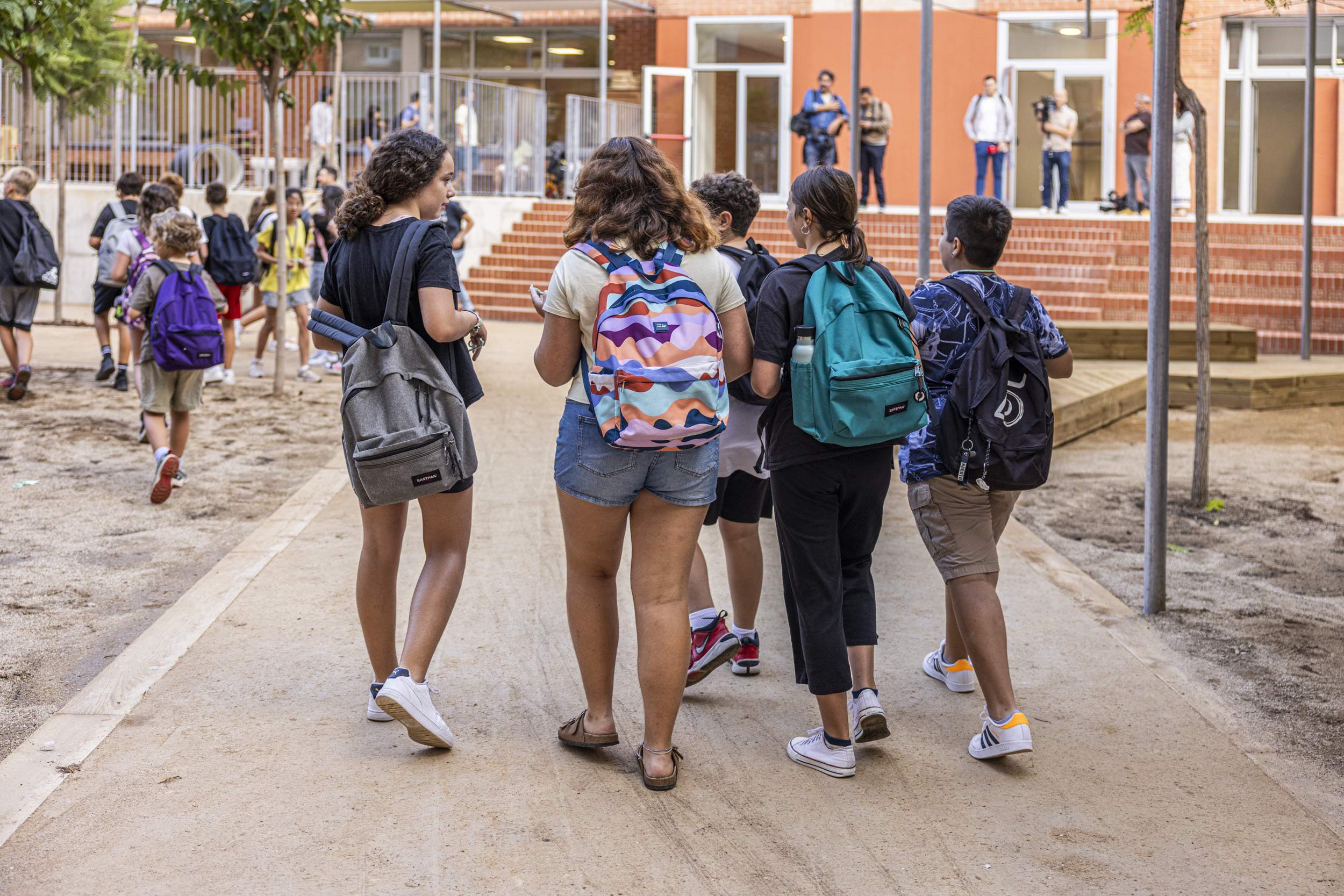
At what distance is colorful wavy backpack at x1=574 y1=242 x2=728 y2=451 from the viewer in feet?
11.4

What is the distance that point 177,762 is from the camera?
12.7ft

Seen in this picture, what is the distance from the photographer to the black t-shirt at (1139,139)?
2016cm

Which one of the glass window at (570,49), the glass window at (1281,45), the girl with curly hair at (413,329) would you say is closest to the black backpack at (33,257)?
the girl with curly hair at (413,329)

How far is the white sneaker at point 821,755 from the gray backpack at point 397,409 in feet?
4.15

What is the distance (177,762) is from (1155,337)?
4.04m

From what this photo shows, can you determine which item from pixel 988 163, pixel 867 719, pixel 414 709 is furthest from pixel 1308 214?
pixel 414 709

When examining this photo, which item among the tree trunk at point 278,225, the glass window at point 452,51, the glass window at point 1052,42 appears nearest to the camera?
the tree trunk at point 278,225

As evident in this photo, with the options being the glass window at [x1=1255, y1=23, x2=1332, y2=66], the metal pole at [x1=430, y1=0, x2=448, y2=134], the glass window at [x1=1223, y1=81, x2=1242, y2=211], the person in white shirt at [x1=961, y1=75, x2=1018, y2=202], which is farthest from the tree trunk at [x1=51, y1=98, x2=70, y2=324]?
the glass window at [x1=1255, y1=23, x2=1332, y2=66]

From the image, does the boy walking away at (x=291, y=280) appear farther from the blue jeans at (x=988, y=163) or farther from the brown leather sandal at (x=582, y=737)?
the blue jeans at (x=988, y=163)

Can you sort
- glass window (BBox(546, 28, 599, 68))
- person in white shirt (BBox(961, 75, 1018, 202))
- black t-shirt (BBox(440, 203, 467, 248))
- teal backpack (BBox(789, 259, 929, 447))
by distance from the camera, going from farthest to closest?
glass window (BBox(546, 28, 599, 68))
person in white shirt (BBox(961, 75, 1018, 202))
black t-shirt (BBox(440, 203, 467, 248))
teal backpack (BBox(789, 259, 929, 447))

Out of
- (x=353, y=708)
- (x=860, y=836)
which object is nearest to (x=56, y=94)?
(x=353, y=708)

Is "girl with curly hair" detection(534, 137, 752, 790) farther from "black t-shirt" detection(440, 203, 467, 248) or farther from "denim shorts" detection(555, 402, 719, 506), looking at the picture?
"black t-shirt" detection(440, 203, 467, 248)

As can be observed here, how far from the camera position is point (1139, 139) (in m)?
20.6

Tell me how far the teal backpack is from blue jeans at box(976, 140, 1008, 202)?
56.4 ft
